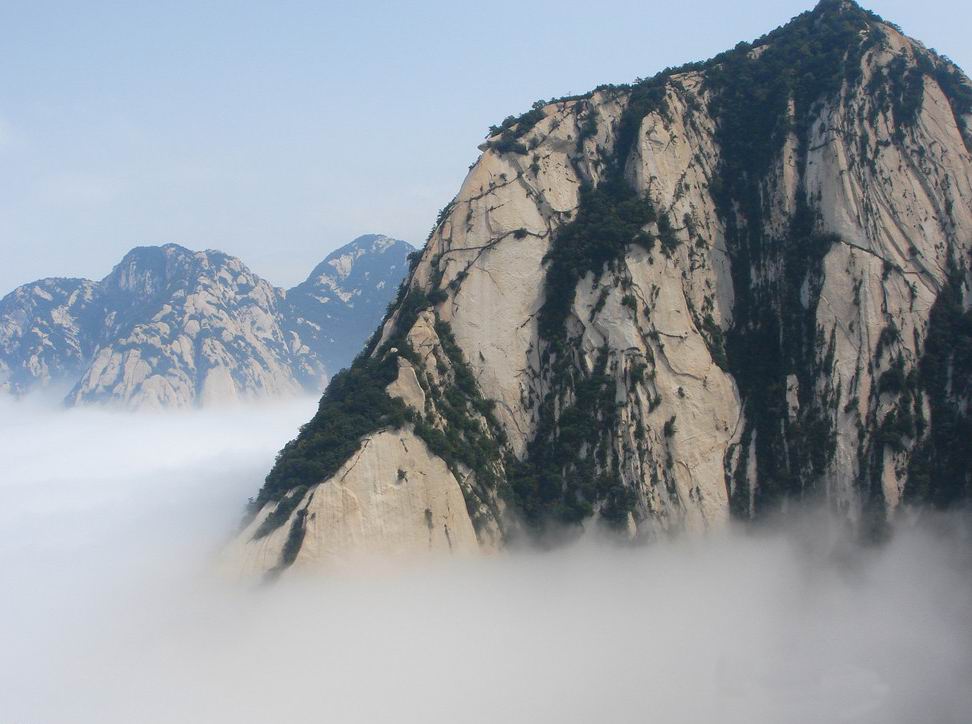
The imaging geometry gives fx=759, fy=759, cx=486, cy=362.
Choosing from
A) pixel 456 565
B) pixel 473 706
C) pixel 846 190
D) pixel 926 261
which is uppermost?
pixel 846 190

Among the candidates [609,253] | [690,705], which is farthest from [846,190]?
[690,705]

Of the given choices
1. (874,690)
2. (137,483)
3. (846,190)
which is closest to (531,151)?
(846,190)

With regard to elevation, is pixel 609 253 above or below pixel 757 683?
above

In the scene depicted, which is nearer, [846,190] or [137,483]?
[846,190]

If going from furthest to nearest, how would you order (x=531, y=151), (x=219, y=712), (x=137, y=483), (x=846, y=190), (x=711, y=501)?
(x=137, y=483) < (x=531, y=151) < (x=846, y=190) < (x=711, y=501) < (x=219, y=712)

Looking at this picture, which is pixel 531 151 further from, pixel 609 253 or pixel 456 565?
pixel 456 565

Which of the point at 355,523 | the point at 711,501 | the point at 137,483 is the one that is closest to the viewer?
the point at 355,523

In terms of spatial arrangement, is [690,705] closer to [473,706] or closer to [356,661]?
[473,706]
